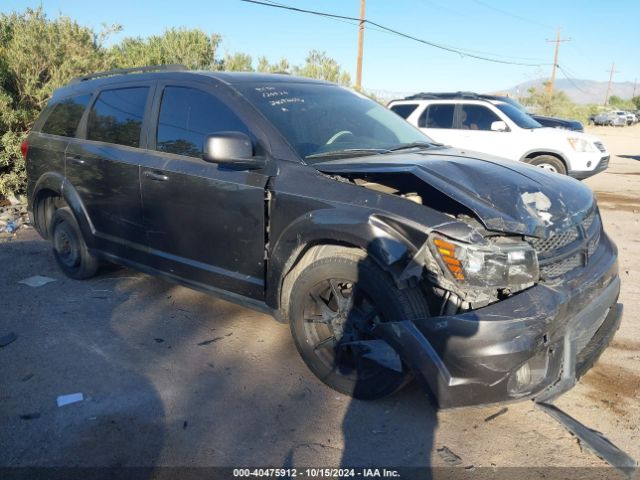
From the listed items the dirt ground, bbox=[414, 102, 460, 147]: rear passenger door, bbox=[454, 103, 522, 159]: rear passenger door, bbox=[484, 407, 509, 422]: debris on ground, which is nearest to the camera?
the dirt ground

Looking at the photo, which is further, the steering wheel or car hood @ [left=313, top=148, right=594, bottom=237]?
the steering wheel

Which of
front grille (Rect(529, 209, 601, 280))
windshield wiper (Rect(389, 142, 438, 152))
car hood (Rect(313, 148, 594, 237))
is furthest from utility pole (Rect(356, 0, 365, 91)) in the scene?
front grille (Rect(529, 209, 601, 280))

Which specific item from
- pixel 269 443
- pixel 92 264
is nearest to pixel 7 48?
pixel 92 264

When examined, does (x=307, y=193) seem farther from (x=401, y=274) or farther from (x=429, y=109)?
(x=429, y=109)

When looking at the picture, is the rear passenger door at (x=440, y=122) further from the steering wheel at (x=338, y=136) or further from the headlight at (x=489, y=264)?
the headlight at (x=489, y=264)

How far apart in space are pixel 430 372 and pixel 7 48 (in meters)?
10.1

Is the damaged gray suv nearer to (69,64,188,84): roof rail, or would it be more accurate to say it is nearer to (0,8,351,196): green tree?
(69,64,188,84): roof rail

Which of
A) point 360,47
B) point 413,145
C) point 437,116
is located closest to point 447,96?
point 437,116

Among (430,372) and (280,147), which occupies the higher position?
(280,147)

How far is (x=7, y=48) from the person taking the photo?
376 inches

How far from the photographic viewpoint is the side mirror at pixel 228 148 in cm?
327

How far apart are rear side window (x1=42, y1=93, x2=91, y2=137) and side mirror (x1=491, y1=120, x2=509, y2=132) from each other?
7.60 meters

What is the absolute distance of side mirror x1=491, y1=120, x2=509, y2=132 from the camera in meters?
10.1

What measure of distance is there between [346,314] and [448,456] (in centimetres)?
92
